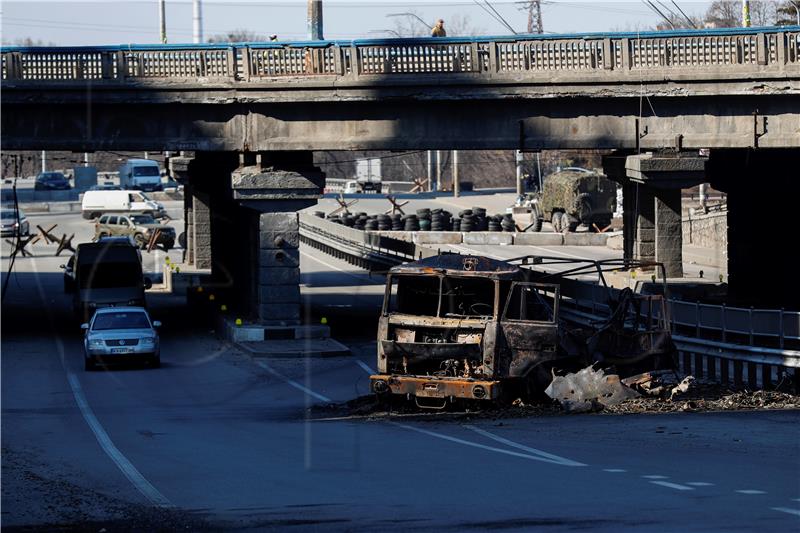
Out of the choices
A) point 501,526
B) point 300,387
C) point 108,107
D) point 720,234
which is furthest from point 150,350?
point 720,234

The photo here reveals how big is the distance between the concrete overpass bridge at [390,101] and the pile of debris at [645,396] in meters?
13.0

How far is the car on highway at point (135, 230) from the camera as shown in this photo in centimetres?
7350

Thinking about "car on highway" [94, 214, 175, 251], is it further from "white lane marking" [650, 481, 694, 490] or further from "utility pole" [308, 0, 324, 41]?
"white lane marking" [650, 481, 694, 490]

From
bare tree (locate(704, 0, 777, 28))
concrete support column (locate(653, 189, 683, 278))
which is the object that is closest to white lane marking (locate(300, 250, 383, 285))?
concrete support column (locate(653, 189, 683, 278))

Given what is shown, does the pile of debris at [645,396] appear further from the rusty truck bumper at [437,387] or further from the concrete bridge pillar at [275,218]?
the concrete bridge pillar at [275,218]

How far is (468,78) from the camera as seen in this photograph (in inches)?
1422

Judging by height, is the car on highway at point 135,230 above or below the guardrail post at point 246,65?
below

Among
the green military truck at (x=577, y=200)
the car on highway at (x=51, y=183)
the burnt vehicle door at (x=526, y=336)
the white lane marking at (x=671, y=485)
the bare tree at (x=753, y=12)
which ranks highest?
the bare tree at (x=753, y=12)

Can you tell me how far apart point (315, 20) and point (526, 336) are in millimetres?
20760

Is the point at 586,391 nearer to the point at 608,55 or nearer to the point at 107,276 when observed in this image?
the point at 608,55

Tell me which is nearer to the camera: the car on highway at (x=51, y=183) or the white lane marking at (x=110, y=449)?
the white lane marking at (x=110, y=449)

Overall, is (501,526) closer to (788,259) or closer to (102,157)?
(788,259)

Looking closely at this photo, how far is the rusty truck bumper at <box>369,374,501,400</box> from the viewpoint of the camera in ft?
72.7

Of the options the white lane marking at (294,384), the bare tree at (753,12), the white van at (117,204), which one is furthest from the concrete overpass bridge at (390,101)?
the bare tree at (753,12)
